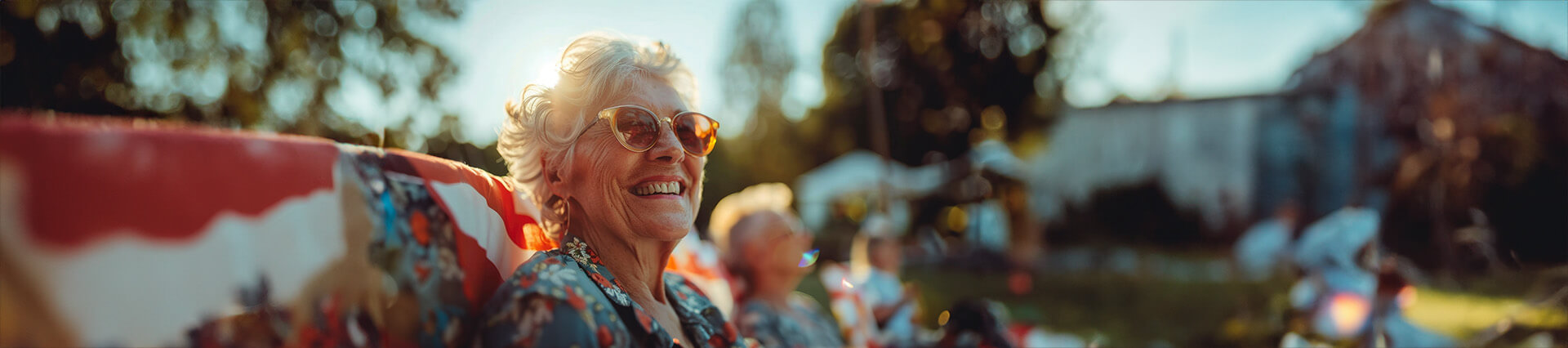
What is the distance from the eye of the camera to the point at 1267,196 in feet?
54.9

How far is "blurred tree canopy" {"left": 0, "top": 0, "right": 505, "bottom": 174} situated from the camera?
3.99 metres

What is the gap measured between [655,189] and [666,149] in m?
0.09

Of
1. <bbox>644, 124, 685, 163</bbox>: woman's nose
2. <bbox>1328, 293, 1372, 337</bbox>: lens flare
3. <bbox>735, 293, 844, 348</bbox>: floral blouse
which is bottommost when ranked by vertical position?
<bbox>1328, 293, 1372, 337</bbox>: lens flare

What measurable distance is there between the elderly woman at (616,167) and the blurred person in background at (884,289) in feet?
8.99

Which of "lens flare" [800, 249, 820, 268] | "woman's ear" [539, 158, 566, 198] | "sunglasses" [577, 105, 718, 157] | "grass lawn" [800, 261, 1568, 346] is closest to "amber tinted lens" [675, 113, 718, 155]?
"sunglasses" [577, 105, 718, 157]

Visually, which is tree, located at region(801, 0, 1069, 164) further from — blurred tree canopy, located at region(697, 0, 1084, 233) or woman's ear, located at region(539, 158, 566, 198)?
woman's ear, located at region(539, 158, 566, 198)

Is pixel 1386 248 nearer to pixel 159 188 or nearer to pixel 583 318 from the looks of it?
pixel 583 318

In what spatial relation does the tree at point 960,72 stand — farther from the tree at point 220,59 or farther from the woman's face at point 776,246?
the woman's face at point 776,246

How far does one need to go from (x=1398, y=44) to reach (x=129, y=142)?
12262 mm

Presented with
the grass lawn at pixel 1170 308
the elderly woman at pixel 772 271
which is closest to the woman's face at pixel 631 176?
the elderly woman at pixel 772 271

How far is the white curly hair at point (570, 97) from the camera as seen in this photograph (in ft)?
5.09

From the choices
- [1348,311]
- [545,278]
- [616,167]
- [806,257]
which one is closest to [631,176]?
[616,167]

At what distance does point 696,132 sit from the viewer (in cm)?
167

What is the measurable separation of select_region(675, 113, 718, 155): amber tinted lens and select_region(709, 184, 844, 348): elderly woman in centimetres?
146
